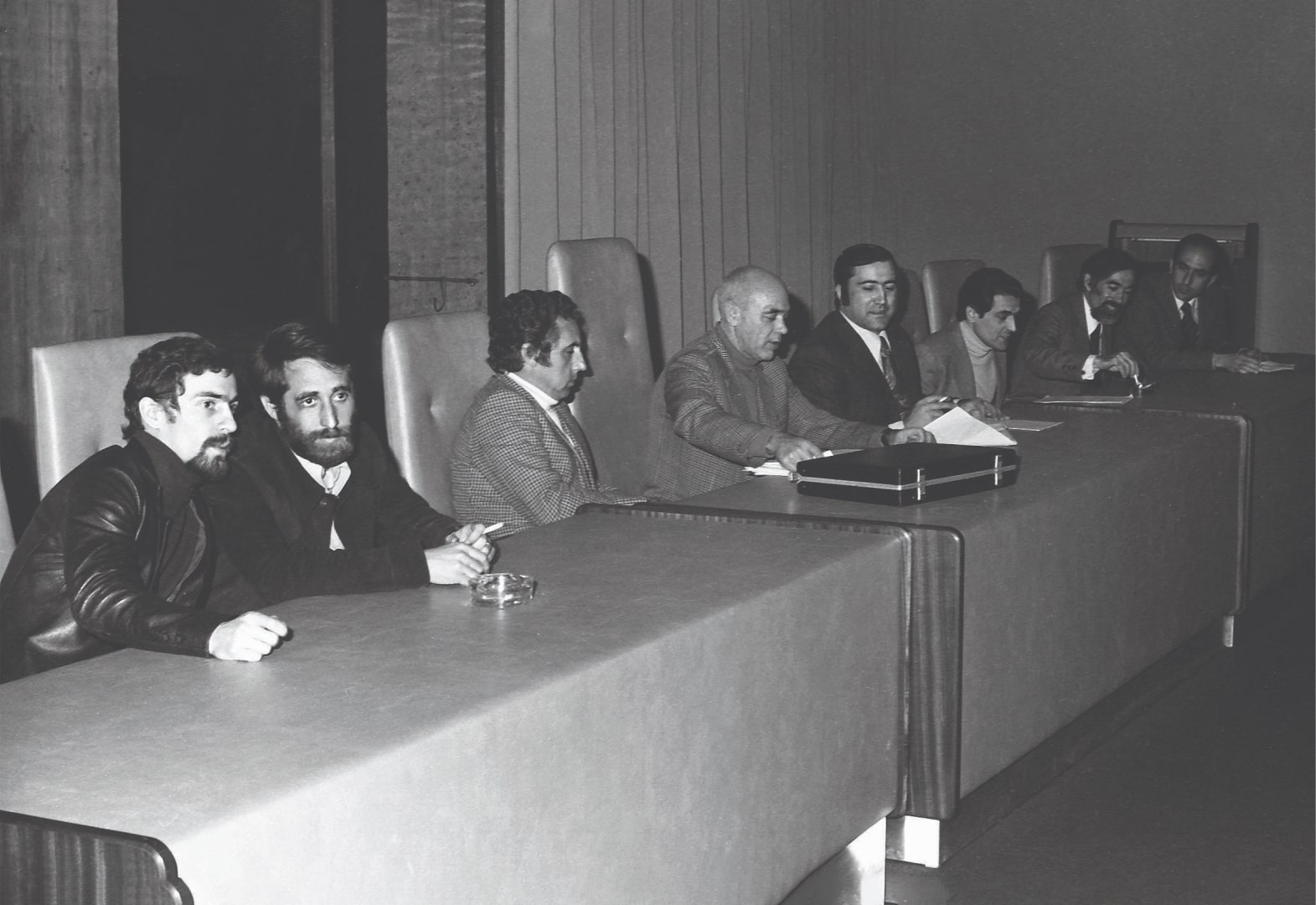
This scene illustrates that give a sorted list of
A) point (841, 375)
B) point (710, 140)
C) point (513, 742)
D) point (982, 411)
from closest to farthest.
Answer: point (513, 742) → point (982, 411) → point (841, 375) → point (710, 140)

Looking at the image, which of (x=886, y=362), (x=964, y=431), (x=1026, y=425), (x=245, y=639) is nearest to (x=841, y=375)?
(x=886, y=362)

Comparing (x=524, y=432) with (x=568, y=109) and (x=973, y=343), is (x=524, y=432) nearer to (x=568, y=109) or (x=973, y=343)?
(x=973, y=343)

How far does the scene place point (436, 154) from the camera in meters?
4.91

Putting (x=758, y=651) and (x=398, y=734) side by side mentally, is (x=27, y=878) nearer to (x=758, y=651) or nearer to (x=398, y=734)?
(x=398, y=734)

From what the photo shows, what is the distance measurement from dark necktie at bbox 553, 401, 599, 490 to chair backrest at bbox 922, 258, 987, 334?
2316 millimetres

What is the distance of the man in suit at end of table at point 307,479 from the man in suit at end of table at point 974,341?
2.28 m

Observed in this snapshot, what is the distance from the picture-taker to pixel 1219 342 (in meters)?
5.53

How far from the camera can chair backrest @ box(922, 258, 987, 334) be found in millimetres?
5301

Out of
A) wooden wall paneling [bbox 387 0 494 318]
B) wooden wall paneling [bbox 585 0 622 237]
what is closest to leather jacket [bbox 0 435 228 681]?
wooden wall paneling [bbox 387 0 494 318]

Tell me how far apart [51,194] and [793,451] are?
6.04 feet

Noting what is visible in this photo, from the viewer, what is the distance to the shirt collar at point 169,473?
2.10 meters

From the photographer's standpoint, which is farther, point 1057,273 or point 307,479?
point 1057,273

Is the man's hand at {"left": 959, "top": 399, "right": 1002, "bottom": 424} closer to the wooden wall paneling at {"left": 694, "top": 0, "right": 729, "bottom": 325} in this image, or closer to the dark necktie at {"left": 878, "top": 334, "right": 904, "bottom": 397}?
the dark necktie at {"left": 878, "top": 334, "right": 904, "bottom": 397}

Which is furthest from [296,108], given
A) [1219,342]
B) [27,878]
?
[27,878]
